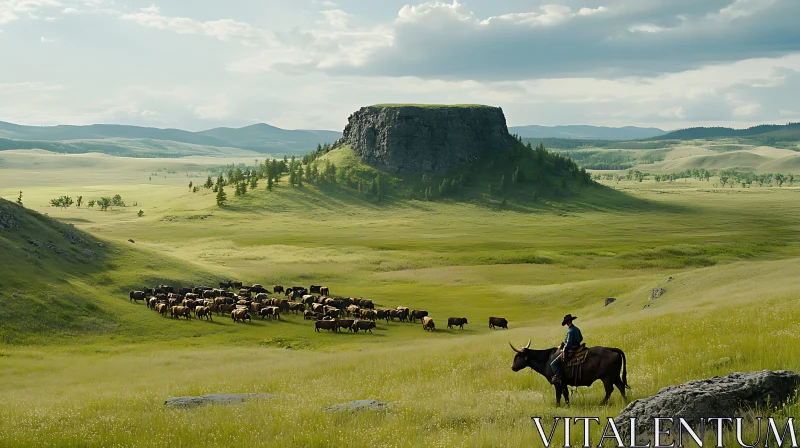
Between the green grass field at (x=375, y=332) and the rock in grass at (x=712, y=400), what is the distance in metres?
1.87

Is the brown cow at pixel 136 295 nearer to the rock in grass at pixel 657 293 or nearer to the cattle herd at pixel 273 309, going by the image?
the cattle herd at pixel 273 309

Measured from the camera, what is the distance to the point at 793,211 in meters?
193

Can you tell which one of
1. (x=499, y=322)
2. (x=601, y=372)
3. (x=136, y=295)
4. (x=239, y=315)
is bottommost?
(x=239, y=315)

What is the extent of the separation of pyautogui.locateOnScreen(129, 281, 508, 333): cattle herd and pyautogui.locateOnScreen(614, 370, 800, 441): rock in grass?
1731 inches

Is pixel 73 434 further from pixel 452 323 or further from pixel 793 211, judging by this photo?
pixel 793 211

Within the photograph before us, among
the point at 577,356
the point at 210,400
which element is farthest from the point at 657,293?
the point at 210,400

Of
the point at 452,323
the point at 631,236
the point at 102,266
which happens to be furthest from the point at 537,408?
the point at 631,236

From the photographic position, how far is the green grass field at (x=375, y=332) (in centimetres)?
1353

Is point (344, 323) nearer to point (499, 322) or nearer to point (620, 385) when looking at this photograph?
point (499, 322)

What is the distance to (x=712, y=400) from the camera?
A: 35.1 ft

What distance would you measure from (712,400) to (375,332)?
147 feet

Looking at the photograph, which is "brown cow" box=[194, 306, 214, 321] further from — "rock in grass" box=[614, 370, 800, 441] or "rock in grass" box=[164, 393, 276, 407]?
"rock in grass" box=[614, 370, 800, 441]

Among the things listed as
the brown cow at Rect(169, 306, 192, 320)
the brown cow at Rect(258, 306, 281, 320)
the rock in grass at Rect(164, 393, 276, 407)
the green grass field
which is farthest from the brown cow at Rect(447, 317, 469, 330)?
the rock in grass at Rect(164, 393, 276, 407)

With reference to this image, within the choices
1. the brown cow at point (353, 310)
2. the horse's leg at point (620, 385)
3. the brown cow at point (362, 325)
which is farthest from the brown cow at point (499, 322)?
the horse's leg at point (620, 385)
